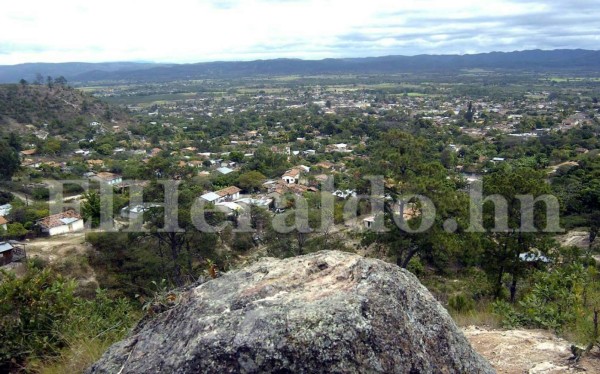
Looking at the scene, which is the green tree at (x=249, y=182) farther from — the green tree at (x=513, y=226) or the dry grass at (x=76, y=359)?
the dry grass at (x=76, y=359)

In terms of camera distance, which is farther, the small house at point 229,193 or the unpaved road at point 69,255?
the small house at point 229,193

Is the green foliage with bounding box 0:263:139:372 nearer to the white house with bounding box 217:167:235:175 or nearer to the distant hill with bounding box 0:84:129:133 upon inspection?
the white house with bounding box 217:167:235:175

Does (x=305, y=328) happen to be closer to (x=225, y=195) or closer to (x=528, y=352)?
(x=528, y=352)

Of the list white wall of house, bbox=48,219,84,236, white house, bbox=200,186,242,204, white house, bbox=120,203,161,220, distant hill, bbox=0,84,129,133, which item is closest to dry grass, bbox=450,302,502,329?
white house, bbox=120,203,161,220

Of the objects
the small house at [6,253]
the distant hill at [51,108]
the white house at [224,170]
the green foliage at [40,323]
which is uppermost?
the distant hill at [51,108]

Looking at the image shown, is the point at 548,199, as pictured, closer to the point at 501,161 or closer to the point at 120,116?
the point at 501,161

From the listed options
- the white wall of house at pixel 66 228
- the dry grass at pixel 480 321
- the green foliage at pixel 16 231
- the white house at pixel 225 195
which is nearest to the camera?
the dry grass at pixel 480 321

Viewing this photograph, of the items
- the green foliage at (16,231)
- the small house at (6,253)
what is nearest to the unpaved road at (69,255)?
the small house at (6,253)

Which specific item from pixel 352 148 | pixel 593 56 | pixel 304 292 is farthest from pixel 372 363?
pixel 593 56
